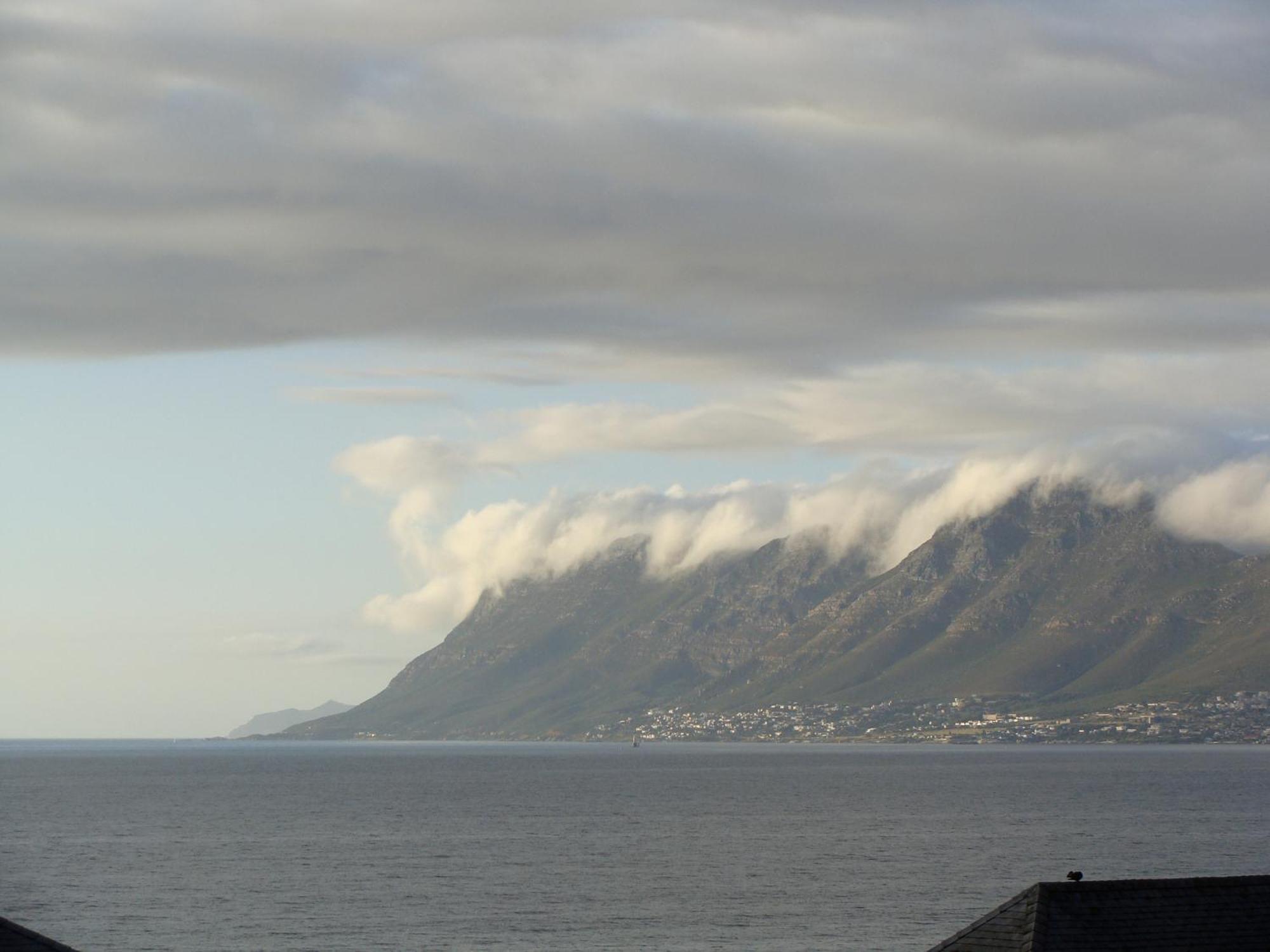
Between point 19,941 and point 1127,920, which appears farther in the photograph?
point 1127,920

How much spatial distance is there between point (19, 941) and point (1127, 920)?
3830 centimetres

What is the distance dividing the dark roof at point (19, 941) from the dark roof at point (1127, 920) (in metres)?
31.5

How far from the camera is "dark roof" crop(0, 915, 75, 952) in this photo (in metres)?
59.8

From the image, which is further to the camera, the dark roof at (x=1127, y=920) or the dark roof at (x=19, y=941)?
the dark roof at (x=1127, y=920)

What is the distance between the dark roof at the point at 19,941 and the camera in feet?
196

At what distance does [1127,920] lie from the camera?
2504 inches

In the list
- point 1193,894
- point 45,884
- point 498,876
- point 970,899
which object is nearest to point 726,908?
point 970,899

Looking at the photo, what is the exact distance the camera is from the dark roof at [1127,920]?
62.3 m

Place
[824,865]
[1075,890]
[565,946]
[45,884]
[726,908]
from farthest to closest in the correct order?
[824,865], [45,884], [726,908], [565,946], [1075,890]

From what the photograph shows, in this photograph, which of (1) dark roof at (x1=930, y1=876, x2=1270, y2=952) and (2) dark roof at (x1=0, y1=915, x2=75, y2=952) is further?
(1) dark roof at (x1=930, y1=876, x2=1270, y2=952)

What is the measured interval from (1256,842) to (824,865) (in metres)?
53.6

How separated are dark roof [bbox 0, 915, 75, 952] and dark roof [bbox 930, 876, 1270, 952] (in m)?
31.5

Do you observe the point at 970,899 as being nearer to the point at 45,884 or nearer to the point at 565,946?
the point at 565,946

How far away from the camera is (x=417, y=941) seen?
12150 cm
